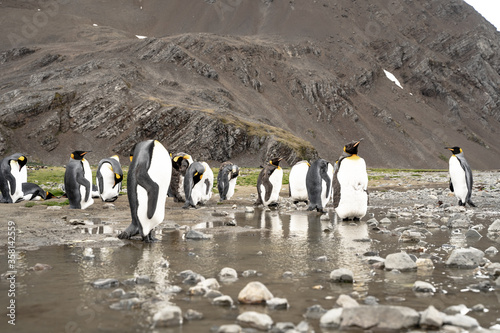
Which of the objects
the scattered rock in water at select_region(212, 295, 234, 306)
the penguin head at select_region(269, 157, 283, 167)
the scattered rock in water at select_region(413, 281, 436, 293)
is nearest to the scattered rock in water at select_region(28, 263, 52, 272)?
the scattered rock in water at select_region(212, 295, 234, 306)

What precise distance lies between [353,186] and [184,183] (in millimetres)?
5019

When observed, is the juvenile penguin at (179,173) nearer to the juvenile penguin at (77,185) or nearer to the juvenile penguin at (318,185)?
the juvenile penguin at (77,185)

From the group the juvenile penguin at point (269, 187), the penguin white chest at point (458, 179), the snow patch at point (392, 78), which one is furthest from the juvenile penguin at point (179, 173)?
the snow patch at point (392, 78)

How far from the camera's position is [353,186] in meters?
10.2

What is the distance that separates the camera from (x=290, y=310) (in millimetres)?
3717

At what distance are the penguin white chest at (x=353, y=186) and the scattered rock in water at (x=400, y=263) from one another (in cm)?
506

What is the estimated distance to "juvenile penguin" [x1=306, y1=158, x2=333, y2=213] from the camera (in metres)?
12.6

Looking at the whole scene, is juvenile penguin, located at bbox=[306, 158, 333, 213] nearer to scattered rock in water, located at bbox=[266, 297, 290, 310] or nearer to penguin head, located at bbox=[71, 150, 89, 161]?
penguin head, located at bbox=[71, 150, 89, 161]

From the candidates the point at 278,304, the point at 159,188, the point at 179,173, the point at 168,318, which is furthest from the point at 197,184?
the point at 168,318

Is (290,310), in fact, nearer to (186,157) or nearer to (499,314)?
(499,314)

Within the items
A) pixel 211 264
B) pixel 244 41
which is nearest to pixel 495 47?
pixel 244 41

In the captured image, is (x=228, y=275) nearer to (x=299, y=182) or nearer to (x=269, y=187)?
(x=269, y=187)

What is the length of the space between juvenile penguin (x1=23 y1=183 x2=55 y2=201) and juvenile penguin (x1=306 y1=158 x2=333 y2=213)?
8.21 meters

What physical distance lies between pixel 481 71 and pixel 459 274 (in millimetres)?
114370
